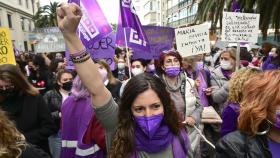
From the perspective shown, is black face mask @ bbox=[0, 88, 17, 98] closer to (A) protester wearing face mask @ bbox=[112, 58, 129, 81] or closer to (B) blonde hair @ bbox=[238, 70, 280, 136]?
(B) blonde hair @ bbox=[238, 70, 280, 136]

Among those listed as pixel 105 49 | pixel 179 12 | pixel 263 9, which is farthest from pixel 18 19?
pixel 105 49

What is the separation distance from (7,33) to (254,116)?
413cm

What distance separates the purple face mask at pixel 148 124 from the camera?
206 cm

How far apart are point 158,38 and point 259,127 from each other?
17.3ft

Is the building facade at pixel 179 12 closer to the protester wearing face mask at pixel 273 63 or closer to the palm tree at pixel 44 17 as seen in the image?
the palm tree at pixel 44 17

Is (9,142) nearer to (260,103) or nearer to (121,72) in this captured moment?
(260,103)

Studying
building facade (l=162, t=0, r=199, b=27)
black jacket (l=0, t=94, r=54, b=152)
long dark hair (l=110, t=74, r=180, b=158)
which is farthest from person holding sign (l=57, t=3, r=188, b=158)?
building facade (l=162, t=0, r=199, b=27)

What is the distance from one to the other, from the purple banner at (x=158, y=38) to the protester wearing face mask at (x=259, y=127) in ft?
16.1

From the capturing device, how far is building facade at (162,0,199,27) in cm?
5448

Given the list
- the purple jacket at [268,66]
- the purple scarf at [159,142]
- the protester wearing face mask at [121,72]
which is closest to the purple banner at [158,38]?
the protester wearing face mask at [121,72]

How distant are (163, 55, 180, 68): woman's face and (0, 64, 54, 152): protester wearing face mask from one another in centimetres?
159

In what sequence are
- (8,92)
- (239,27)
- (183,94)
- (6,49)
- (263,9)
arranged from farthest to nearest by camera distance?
(263,9) → (239,27) → (6,49) → (183,94) → (8,92)

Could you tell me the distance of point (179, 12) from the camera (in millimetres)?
63781

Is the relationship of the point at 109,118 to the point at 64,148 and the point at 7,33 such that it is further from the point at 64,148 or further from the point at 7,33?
the point at 7,33
